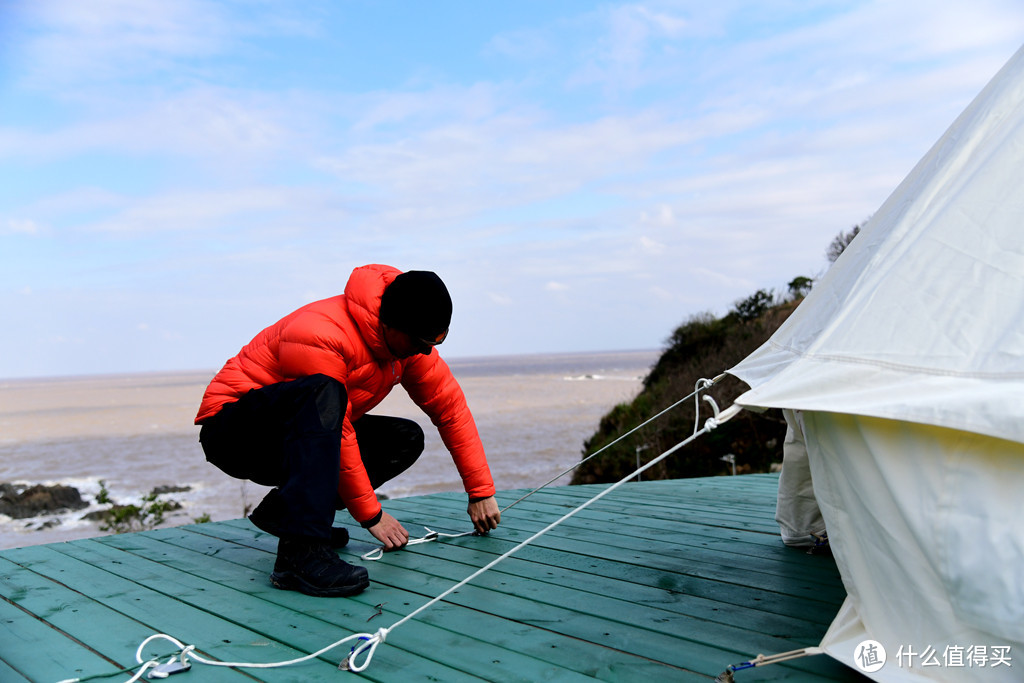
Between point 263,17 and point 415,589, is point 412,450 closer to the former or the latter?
point 415,589

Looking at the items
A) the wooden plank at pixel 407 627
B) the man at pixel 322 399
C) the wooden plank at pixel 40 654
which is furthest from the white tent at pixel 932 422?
the wooden plank at pixel 40 654

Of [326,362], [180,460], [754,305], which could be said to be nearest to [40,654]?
[326,362]

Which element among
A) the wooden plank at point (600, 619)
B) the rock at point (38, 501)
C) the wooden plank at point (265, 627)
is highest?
the wooden plank at point (265, 627)

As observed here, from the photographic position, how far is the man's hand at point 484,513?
98.7 inches

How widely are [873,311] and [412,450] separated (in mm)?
1710

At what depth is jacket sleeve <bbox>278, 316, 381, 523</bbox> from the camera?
6.61 ft

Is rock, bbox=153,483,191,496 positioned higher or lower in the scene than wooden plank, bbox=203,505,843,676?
lower

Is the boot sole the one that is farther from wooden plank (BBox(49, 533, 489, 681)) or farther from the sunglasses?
the sunglasses

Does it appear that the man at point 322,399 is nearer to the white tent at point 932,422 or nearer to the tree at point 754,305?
the white tent at point 932,422

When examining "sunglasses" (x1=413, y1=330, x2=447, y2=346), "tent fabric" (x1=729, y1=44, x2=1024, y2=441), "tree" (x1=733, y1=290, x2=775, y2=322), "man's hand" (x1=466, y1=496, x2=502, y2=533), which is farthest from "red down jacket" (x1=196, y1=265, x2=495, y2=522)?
"tree" (x1=733, y1=290, x2=775, y2=322)

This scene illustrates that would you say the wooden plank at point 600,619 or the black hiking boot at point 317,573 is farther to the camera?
the black hiking boot at point 317,573

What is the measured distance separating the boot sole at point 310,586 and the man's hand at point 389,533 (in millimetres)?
290

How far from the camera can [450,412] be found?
Answer: 239 cm

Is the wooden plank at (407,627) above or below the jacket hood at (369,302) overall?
below
